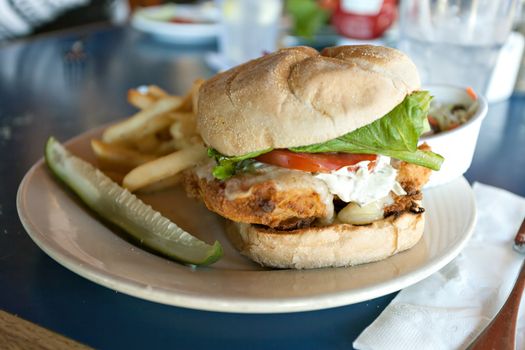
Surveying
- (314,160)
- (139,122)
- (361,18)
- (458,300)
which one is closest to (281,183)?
(314,160)

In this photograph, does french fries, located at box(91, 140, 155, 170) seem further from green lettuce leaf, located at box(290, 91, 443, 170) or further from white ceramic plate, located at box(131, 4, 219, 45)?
white ceramic plate, located at box(131, 4, 219, 45)

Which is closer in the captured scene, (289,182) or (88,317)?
(88,317)

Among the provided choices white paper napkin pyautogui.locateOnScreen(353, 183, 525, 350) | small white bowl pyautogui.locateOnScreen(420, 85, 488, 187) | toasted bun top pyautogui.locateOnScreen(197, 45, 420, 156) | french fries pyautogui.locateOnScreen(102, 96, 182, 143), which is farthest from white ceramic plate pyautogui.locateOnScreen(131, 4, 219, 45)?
white paper napkin pyautogui.locateOnScreen(353, 183, 525, 350)

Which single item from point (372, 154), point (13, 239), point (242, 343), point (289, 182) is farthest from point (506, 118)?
point (13, 239)

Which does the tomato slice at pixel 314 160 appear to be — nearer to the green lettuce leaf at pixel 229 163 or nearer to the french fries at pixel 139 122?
the green lettuce leaf at pixel 229 163

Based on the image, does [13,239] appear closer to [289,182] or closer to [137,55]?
[289,182]

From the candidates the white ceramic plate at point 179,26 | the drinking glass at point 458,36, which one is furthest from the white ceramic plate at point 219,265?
the white ceramic plate at point 179,26

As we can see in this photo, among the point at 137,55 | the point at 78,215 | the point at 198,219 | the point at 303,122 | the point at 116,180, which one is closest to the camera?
the point at 303,122
